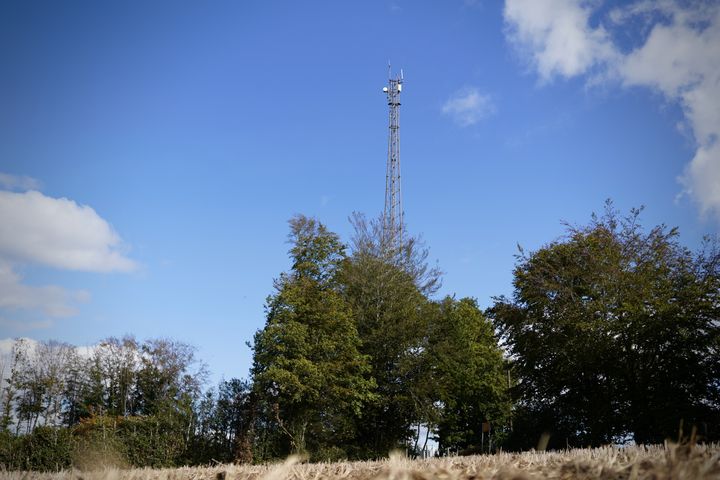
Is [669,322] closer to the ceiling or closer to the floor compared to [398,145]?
closer to the floor

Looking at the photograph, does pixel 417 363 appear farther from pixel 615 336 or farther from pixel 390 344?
pixel 615 336

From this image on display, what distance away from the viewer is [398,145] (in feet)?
114

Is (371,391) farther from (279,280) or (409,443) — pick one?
(279,280)

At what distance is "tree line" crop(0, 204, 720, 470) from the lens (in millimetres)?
21234

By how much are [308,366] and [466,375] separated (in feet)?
45.6

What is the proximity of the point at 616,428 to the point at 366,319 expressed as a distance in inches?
537

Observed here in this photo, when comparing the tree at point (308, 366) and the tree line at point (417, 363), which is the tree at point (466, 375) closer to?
the tree line at point (417, 363)

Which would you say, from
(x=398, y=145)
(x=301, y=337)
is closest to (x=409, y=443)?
A: (x=301, y=337)

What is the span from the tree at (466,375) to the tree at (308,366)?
4.76 metres

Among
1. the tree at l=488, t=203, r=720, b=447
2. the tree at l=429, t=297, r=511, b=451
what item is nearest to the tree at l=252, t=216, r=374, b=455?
the tree at l=429, t=297, r=511, b=451

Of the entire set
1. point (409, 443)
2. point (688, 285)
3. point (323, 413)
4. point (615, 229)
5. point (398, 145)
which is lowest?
point (409, 443)

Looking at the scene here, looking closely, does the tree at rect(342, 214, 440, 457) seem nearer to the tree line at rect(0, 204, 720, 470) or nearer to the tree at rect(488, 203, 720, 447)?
the tree line at rect(0, 204, 720, 470)

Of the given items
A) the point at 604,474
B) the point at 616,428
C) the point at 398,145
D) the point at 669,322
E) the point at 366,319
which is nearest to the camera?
the point at 604,474

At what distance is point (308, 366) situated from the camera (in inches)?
971
